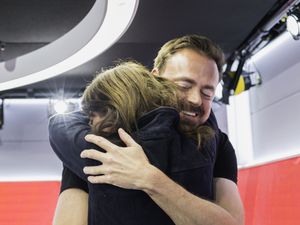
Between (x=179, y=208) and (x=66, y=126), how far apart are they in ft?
1.21

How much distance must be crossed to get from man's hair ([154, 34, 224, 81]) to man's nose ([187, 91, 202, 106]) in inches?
4.6

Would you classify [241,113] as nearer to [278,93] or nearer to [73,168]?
[278,93]

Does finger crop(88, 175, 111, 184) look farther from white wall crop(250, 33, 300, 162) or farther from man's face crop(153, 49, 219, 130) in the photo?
white wall crop(250, 33, 300, 162)

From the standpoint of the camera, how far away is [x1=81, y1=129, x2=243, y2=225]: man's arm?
96cm

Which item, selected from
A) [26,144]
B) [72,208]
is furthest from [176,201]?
[26,144]

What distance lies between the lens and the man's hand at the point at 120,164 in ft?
3.20

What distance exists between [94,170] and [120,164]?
2.6 inches

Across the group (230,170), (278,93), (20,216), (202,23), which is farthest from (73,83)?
A: (230,170)

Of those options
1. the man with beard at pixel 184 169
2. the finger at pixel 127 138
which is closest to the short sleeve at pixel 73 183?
the man with beard at pixel 184 169

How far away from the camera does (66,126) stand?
113cm

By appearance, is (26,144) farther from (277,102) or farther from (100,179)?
(100,179)

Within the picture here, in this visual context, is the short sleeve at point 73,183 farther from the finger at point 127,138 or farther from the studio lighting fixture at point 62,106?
the studio lighting fixture at point 62,106

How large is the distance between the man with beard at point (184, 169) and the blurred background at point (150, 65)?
2.66 ft

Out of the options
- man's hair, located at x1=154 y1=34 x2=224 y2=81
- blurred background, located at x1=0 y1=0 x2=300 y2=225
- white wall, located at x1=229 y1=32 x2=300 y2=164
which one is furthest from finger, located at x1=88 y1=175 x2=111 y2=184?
white wall, located at x1=229 y1=32 x2=300 y2=164
